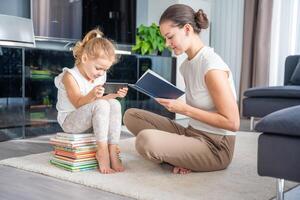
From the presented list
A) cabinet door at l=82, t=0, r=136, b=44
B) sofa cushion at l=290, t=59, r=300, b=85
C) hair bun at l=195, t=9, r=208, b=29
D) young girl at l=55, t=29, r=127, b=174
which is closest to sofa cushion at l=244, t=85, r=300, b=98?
sofa cushion at l=290, t=59, r=300, b=85

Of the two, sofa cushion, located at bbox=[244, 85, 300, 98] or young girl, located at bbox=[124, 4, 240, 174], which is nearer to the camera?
young girl, located at bbox=[124, 4, 240, 174]

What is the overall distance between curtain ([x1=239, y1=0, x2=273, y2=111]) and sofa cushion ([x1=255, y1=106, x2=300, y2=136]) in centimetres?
298

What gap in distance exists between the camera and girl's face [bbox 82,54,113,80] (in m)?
1.81

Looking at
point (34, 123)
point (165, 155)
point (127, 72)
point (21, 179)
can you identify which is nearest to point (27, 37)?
point (34, 123)

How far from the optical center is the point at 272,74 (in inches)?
165

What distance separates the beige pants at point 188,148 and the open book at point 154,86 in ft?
0.54

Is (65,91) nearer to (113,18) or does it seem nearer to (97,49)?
(97,49)

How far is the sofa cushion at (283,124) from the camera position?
1207mm

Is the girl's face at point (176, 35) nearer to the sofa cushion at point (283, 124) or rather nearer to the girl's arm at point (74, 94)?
the girl's arm at point (74, 94)

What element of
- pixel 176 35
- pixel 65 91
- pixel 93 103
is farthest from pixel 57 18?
pixel 176 35

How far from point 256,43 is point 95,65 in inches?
111

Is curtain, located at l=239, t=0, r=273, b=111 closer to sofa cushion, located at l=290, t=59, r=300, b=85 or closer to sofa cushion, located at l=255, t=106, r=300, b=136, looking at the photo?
sofa cushion, located at l=290, t=59, r=300, b=85

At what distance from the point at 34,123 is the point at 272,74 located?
2.62 m

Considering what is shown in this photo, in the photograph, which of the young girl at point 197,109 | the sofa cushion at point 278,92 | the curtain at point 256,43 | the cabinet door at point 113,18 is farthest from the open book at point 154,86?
the curtain at point 256,43
